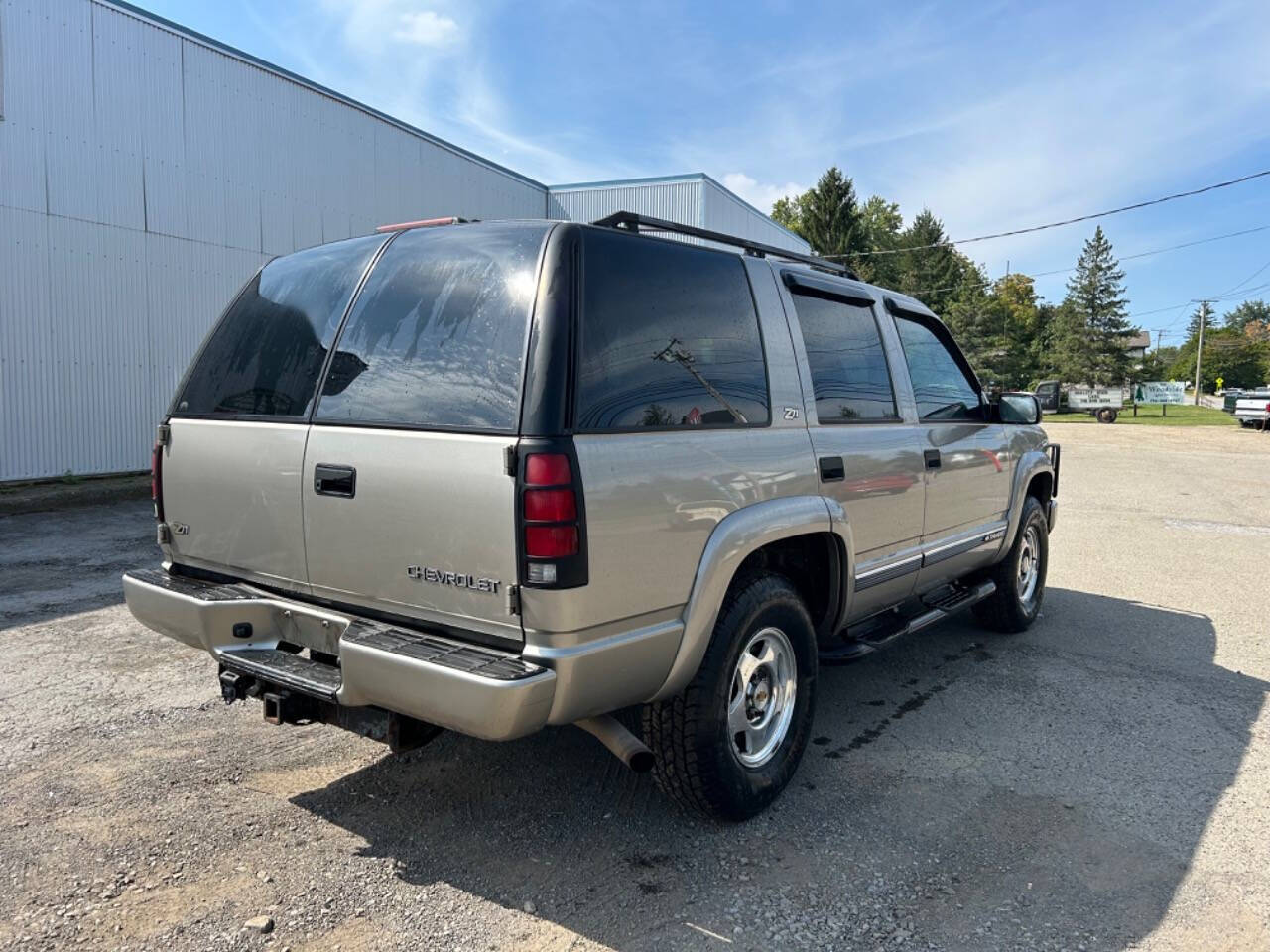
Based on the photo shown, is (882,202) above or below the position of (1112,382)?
above

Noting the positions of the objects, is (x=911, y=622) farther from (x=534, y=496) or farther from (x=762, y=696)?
(x=534, y=496)

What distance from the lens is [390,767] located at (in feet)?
12.0

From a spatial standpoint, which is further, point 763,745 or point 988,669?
point 988,669

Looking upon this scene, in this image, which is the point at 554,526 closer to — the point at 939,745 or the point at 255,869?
the point at 255,869

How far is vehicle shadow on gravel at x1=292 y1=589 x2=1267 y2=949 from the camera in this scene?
8.96ft

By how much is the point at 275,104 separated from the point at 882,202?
7556 centimetres

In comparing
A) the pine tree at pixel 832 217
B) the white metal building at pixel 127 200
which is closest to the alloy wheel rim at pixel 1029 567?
the white metal building at pixel 127 200

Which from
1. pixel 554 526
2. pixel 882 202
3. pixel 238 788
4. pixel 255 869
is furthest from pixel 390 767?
pixel 882 202

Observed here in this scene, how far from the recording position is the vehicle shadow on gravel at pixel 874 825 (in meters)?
2.73

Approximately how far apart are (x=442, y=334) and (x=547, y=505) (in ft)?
2.43

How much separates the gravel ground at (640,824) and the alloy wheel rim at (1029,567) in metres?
Answer: 0.70

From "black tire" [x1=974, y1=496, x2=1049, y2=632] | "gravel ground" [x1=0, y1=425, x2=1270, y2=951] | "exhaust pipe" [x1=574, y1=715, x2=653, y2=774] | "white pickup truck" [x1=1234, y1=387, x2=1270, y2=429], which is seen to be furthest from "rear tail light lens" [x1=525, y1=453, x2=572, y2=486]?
"white pickup truck" [x1=1234, y1=387, x2=1270, y2=429]

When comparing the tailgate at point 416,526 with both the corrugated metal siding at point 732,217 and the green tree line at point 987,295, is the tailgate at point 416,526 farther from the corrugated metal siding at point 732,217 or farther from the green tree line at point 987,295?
the green tree line at point 987,295

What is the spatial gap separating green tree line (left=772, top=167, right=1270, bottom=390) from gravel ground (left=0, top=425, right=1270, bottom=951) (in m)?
36.5
